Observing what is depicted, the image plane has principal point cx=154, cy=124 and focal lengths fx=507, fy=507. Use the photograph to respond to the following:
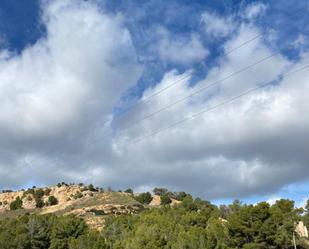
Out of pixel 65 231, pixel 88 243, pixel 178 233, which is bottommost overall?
pixel 88 243

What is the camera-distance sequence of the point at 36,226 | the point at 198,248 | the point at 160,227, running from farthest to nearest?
the point at 36,226 < the point at 160,227 < the point at 198,248

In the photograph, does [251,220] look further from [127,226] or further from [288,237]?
[127,226]

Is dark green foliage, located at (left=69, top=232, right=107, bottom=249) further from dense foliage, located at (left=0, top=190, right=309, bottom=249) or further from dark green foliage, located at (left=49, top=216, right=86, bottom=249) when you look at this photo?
dark green foliage, located at (left=49, top=216, right=86, bottom=249)

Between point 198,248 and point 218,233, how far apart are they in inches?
340

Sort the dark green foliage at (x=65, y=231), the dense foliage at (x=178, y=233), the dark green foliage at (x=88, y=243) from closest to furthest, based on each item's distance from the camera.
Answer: the dense foliage at (x=178, y=233) → the dark green foliage at (x=88, y=243) → the dark green foliage at (x=65, y=231)

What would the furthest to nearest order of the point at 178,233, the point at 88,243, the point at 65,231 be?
the point at 65,231
the point at 178,233
the point at 88,243

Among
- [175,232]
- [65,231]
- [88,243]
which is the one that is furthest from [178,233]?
[65,231]

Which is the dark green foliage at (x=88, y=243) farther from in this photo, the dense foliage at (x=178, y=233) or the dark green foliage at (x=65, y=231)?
the dark green foliage at (x=65, y=231)

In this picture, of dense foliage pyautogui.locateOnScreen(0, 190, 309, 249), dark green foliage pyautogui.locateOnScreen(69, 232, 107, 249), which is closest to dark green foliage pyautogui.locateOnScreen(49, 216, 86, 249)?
dense foliage pyautogui.locateOnScreen(0, 190, 309, 249)

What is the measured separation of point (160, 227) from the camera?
11588 centimetres

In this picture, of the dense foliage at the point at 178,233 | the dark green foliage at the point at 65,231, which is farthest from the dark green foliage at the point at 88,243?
the dark green foliage at the point at 65,231

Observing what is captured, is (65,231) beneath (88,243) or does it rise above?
above

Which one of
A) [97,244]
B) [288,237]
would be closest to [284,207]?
[288,237]

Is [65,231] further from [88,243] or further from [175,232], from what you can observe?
[175,232]
